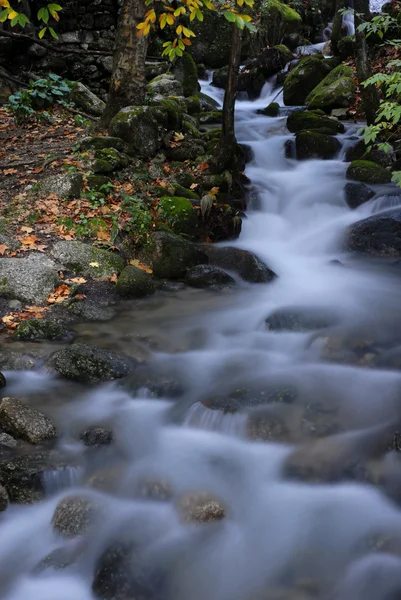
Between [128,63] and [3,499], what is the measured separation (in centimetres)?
796

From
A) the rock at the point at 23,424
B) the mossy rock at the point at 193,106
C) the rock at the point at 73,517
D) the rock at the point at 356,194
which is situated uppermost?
the mossy rock at the point at 193,106

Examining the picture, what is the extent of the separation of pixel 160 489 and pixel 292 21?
64.6 ft

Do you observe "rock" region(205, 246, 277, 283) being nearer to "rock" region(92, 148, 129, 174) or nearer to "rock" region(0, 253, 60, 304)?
"rock" region(92, 148, 129, 174)

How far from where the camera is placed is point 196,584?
10.4 feet

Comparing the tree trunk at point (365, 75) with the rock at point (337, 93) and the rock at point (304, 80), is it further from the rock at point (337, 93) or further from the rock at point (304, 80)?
the rock at point (304, 80)

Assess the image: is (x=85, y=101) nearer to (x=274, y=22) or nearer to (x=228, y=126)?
(x=228, y=126)

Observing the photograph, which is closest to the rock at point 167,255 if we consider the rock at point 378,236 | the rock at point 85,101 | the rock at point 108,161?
the rock at point 108,161

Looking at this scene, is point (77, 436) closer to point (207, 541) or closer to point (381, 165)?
point (207, 541)

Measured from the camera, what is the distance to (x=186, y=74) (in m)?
14.7

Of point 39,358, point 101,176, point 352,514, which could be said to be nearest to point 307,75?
Answer: point 101,176

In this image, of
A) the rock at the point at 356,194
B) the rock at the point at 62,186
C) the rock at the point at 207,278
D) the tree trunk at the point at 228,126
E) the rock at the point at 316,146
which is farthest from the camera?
the rock at the point at 316,146

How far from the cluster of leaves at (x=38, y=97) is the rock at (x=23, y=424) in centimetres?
788

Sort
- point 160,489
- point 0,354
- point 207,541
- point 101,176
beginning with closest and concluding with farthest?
point 207,541 → point 160,489 → point 0,354 → point 101,176

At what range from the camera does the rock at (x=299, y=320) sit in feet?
20.3
